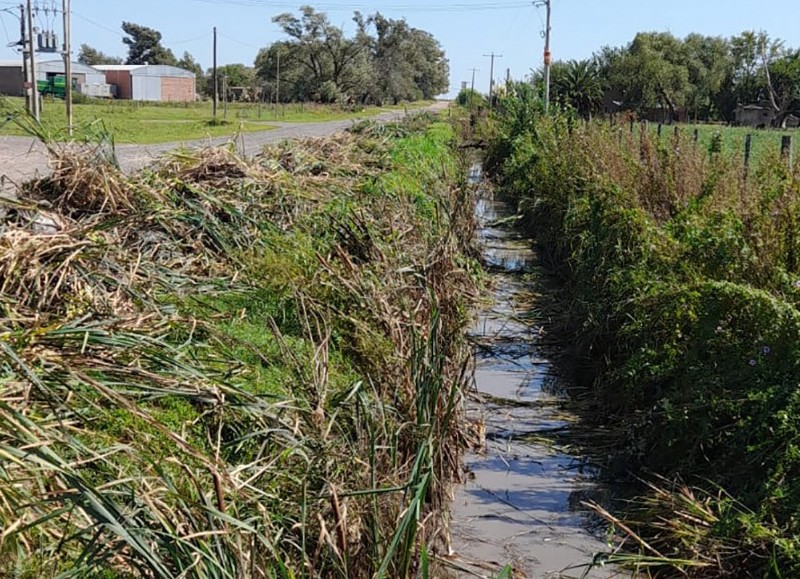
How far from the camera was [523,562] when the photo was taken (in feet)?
14.5

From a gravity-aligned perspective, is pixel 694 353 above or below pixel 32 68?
below

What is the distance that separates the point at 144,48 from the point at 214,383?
100882 millimetres

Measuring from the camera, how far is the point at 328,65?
70625mm

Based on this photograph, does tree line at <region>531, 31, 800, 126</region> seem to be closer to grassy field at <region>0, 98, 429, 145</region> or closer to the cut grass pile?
grassy field at <region>0, 98, 429, 145</region>

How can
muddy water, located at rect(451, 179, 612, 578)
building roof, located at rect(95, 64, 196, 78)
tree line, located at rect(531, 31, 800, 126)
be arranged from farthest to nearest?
building roof, located at rect(95, 64, 196, 78) → tree line, located at rect(531, 31, 800, 126) → muddy water, located at rect(451, 179, 612, 578)

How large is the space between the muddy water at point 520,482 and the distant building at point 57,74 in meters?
62.6

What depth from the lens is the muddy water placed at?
450cm

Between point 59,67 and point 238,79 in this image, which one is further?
point 238,79

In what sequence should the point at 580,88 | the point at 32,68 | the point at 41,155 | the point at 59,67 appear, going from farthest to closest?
the point at 59,67 → the point at 580,88 → the point at 32,68 → the point at 41,155

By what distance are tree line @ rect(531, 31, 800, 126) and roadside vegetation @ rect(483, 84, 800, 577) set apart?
141 ft

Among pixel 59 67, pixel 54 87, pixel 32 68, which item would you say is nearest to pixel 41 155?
pixel 32 68

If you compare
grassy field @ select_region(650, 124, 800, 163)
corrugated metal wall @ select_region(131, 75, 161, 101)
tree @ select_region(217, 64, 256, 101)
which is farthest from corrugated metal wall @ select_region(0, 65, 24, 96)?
grassy field @ select_region(650, 124, 800, 163)

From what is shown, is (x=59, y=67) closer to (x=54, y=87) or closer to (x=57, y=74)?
(x=57, y=74)

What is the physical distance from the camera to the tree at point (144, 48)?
3792 inches
